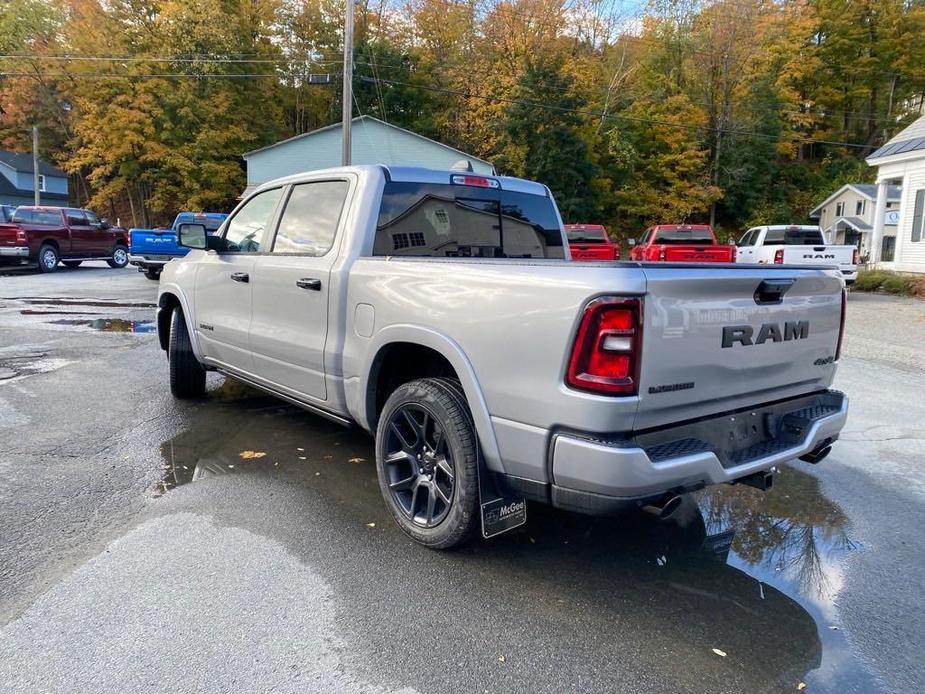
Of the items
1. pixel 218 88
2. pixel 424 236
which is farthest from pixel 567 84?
pixel 424 236

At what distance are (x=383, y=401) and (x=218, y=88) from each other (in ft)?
140

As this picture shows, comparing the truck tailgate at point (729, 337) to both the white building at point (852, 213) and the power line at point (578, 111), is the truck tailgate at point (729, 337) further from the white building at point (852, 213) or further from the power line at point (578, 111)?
the power line at point (578, 111)

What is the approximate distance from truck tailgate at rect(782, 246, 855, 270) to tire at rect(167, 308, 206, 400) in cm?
1448

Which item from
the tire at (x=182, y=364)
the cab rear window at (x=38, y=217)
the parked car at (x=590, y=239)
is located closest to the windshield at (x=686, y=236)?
the parked car at (x=590, y=239)

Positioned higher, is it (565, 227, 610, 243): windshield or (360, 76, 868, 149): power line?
(360, 76, 868, 149): power line

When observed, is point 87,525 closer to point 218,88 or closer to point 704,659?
point 704,659

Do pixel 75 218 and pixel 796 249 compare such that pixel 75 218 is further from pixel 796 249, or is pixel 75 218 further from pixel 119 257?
pixel 796 249

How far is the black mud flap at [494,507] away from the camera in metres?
3.00

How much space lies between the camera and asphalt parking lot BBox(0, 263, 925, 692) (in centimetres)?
244

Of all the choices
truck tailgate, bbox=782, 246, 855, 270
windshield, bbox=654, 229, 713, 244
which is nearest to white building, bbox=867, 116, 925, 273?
truck tailgate, bbox=782, 246, 855, 270

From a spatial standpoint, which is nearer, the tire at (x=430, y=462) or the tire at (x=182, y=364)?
the tire at (x=430, y=462)

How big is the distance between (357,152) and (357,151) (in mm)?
50

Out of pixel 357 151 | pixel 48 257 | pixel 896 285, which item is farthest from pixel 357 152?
pixel 896 285

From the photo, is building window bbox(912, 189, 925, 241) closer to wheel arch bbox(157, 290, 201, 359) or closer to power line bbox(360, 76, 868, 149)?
power line bbox(360, 76, 868, 149)
